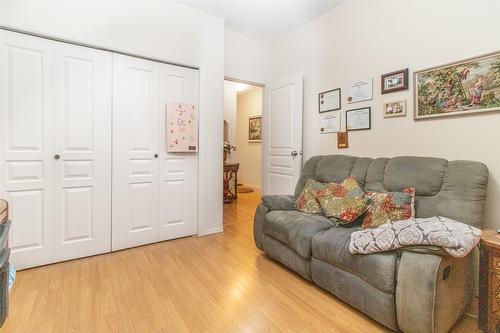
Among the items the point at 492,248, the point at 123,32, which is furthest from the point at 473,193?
the point at 123,32

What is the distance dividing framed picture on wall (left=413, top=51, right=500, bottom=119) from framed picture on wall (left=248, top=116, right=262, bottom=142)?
165 inches

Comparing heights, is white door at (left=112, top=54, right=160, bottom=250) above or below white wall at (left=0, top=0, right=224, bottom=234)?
below

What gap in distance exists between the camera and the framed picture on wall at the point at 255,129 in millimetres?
6250

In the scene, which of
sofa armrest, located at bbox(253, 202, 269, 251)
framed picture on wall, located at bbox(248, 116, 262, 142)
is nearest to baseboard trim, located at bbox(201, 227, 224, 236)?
sofa armrest, located at bbox(253, 202, 269, 251)

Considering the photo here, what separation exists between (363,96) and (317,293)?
1.97 m

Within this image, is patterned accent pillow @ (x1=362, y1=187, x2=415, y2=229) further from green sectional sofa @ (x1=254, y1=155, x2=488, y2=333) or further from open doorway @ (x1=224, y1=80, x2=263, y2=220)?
open doorway @ (x1=224, y1=80, x2=263, y2=220)

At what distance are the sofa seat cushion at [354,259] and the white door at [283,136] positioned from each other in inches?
57.9

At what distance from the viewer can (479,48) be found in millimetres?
1887

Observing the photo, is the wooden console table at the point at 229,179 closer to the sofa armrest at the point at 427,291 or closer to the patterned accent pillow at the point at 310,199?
the patterned accent pillow at the point at 310,199

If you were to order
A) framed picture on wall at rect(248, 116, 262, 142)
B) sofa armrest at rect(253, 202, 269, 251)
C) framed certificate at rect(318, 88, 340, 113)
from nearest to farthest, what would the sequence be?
sofa armrest at rect(253, 202, 269, 251), framed certificate at rect(318, 88, 340, 113), framed picture on wall at rect(248, 116, 262, 142)

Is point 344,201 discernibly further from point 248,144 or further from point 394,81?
point 248,144

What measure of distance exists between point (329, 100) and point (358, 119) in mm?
461

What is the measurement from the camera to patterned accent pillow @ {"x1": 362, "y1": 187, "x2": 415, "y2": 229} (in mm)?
1827

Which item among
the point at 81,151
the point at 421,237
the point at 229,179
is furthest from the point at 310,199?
the point at 229,179
